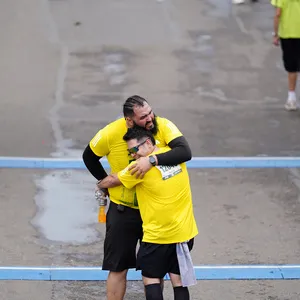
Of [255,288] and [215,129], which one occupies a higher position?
[255,288]

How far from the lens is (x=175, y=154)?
18.1 ft

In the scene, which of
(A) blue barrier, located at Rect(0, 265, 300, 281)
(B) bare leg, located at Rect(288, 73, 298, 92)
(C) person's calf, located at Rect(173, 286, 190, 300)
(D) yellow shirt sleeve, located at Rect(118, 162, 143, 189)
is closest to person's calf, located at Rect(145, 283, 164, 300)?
(C) person's calf, located at Rect(173, 286, 190, 300)

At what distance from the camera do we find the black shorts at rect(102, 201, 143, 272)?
5777 mm

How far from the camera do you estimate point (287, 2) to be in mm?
10883

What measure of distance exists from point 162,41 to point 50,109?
12.6 feet

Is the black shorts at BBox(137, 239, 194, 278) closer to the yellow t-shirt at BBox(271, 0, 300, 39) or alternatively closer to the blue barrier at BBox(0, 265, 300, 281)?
the blue barrier at BBox(0, 265, 300, 281)

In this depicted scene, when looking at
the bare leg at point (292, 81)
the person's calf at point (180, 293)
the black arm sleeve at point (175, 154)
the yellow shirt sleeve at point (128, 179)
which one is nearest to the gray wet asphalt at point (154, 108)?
the bare leg at point (292, 81)

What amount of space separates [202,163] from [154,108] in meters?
2.05

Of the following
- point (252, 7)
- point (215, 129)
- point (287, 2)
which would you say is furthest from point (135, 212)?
point (252, 7)

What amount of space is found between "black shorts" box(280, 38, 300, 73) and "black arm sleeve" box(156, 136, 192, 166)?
19.1 ft

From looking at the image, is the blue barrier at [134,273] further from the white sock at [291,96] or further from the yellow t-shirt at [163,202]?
the white sock at [291,96]

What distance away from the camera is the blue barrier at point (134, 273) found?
22.1ft

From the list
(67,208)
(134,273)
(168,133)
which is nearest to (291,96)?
(67,208)

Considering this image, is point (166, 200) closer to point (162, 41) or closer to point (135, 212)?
point (135, 212)
